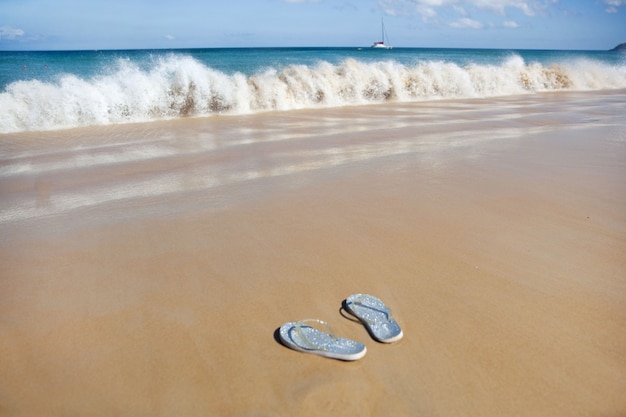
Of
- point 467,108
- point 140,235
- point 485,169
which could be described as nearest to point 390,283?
point 140,235

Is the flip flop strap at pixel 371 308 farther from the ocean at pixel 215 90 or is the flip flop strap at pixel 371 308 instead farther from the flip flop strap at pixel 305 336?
the ocean at pixel 215 90

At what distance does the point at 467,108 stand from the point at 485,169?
7.03m

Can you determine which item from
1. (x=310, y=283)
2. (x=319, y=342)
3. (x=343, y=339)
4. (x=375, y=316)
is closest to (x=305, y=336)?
(x=319, y=342)

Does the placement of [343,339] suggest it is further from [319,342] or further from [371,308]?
[371,308]

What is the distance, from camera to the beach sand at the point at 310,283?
6.12 ft

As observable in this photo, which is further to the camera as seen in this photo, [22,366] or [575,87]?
[575,87]

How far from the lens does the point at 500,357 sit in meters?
2.04

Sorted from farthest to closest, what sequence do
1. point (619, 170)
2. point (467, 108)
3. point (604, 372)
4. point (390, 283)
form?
1. point (467, 108)
2. point (619, 170)
3. point (390, 283)
4. point (604, 372)

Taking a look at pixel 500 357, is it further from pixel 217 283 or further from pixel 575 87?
pixel 575 87

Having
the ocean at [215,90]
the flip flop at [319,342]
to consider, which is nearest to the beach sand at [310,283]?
the flip flop at [319,342]

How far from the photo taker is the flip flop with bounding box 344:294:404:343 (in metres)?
2.17

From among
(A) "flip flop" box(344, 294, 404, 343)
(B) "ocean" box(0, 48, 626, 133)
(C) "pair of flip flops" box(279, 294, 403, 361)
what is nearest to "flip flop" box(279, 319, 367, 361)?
(C) "pair of flip flops" box(279, 294, 403, 361)

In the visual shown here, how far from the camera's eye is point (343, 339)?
2.17 m

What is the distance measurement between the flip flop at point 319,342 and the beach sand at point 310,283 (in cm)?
4
